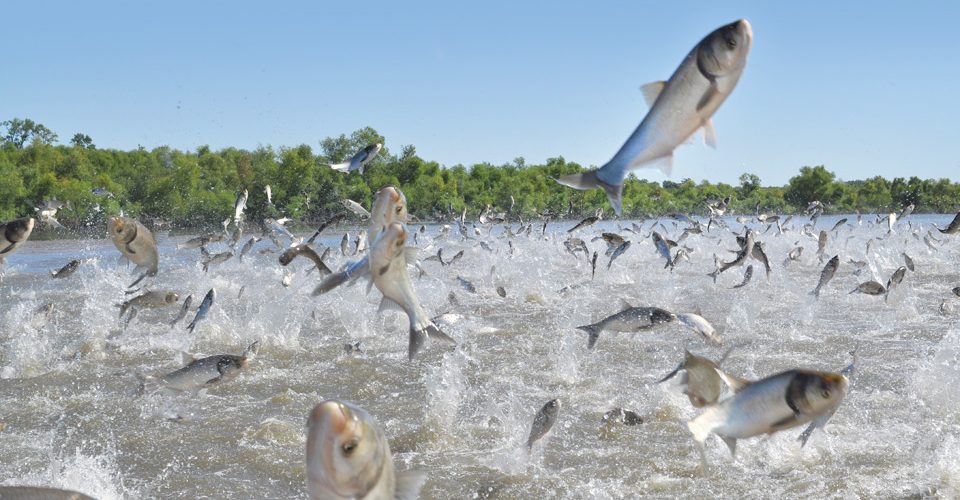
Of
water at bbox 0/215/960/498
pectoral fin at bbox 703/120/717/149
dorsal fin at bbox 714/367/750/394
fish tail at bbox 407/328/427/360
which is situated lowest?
water at bbox 0/215/960/498

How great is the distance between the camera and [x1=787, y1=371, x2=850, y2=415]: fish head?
238 centimetres

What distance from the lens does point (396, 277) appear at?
8.46 feet

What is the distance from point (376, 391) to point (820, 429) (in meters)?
4.06

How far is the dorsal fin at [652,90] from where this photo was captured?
1.94 meters

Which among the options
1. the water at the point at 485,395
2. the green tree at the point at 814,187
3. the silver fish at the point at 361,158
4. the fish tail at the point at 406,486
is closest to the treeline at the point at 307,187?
the green tree at the point at 814,187

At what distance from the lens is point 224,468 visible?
613 centimetres

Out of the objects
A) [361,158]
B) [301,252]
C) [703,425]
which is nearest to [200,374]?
[301,252]

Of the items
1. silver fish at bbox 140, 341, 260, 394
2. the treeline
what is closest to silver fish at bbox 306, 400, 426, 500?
silver fish at bbox 140, 341, 260, 394

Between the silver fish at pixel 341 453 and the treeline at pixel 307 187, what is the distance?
1062 inches

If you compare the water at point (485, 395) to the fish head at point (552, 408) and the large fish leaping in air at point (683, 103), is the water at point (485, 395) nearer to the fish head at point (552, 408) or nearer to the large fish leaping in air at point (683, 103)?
the fish head at point (552, 408)

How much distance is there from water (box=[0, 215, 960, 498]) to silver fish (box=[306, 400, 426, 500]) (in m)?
3.14

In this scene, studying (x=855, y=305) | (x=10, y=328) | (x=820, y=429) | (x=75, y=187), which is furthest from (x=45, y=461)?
(x=75, y=187)

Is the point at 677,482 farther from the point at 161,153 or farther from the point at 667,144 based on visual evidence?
the point at 161,153

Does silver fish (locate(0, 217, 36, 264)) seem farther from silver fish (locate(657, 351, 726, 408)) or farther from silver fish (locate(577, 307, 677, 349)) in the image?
silver fish (locate(577, 307, 677, 349))
